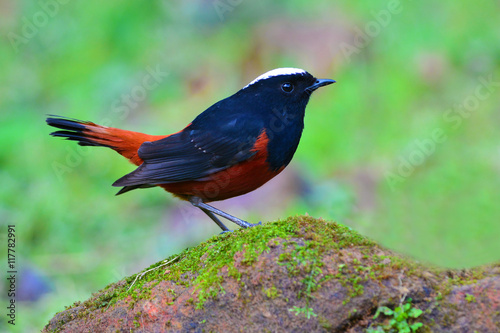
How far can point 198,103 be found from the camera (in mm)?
8578

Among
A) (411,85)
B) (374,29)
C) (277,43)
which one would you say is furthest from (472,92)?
(277,43)

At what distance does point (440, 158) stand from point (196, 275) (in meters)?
4.67

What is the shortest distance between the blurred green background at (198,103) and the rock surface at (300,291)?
108 inches

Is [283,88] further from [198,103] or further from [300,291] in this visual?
[198,103]

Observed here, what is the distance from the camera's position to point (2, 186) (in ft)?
23.8

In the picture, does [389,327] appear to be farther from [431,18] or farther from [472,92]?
[431,18]

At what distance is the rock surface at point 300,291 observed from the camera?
2811 millimetres

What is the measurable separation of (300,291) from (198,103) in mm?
5939
